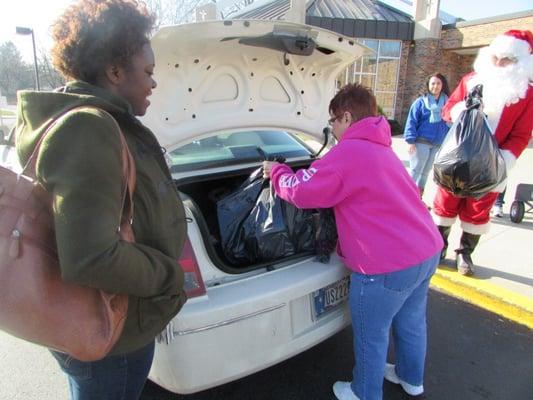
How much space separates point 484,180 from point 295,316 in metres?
2.00

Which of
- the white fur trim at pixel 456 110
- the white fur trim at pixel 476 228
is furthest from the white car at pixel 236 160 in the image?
the white fur trim at pixel 476 228

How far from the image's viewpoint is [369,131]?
6.34ft

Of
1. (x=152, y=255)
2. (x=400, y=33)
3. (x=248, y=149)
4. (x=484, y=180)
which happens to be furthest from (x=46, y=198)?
(x=400, y=33)

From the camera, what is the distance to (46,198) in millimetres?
1059

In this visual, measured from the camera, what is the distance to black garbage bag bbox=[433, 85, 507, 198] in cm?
310

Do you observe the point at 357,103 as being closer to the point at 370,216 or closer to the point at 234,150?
the point at 370,216

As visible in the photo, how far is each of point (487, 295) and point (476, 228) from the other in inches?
23.9

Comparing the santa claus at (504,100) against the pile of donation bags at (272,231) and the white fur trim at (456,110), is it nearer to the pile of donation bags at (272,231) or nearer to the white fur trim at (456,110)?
the white fur trim at (456,110)

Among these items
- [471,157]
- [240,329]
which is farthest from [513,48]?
[240,329]

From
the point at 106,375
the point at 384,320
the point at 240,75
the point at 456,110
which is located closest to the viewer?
the point at 106,375

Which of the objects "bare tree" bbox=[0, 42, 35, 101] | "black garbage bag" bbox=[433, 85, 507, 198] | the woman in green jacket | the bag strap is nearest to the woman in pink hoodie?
the woman in green jacket

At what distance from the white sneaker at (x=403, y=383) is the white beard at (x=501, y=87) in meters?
2.25

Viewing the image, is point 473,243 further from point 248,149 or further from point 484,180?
point 248,149

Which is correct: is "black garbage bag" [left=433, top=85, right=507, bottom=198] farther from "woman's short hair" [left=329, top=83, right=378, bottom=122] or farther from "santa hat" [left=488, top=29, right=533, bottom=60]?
"woman's short hair" [left=329, top=83, right=378, bottom=122]
